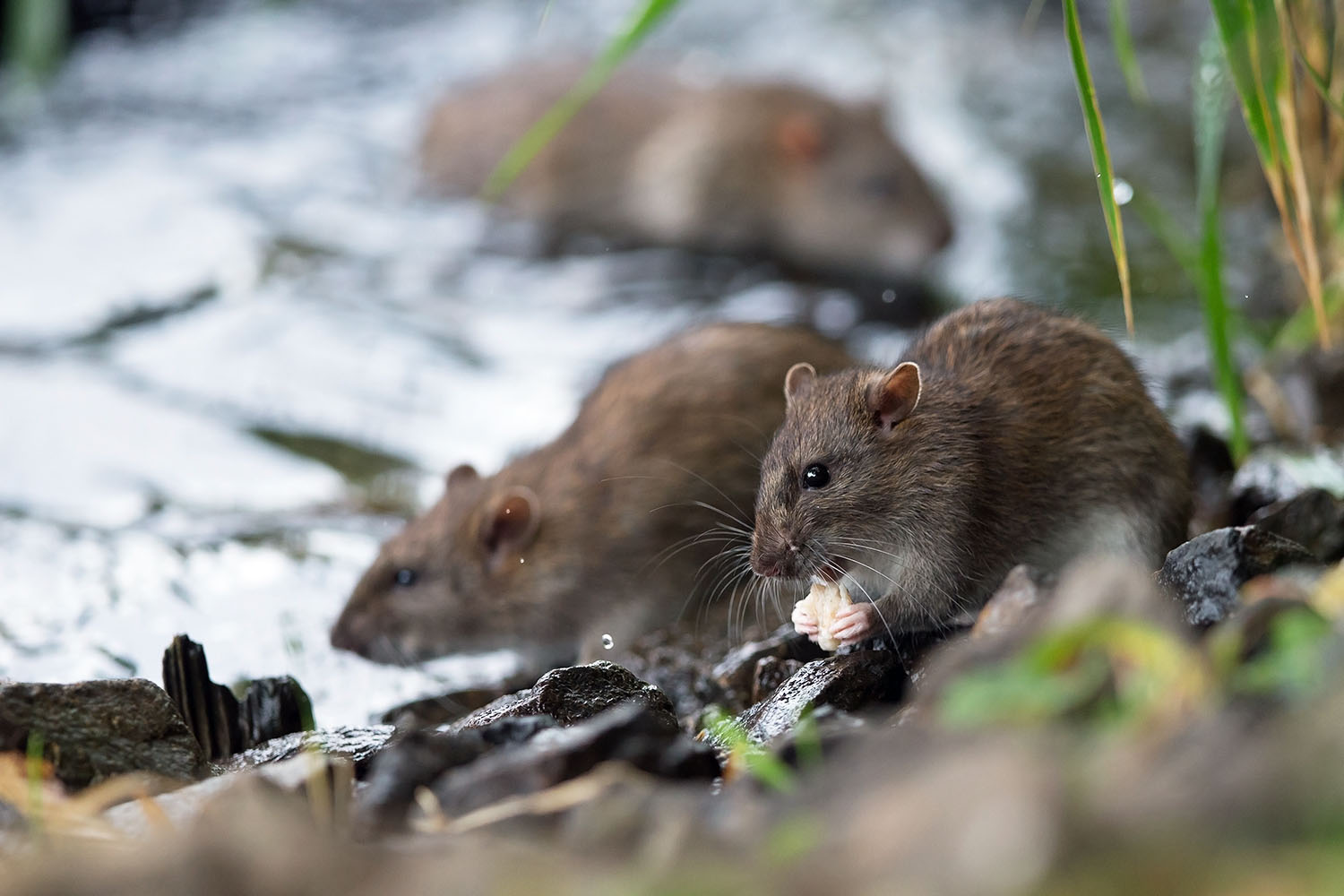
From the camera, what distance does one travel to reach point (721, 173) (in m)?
9.91

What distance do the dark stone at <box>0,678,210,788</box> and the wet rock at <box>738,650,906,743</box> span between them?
118 cm

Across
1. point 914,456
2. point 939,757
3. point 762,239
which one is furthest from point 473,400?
point 939,757

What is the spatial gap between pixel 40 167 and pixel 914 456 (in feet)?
27.4

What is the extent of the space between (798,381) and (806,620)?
724 mm

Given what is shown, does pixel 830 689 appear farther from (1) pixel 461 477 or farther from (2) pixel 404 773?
(1) pixel 461 477

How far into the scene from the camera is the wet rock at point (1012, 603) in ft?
9.45

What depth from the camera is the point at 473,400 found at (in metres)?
A: 7.26

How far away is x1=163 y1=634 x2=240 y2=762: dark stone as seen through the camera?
11.2 feet

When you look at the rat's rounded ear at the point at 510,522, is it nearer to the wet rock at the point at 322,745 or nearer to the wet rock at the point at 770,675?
the wet rock at the point at 770,675

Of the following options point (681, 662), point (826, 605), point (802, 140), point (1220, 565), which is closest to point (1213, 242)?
point (1220, 565)

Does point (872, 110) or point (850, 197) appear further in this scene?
point (872, 110)

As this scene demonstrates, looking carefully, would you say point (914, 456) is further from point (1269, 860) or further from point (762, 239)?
point (762, 239)

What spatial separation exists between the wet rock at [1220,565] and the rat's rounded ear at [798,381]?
1218 mm

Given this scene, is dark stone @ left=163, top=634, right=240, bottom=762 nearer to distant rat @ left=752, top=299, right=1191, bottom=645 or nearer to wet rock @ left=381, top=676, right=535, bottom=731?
wet rock @ left=381, top=676, right=535, bottom=731
